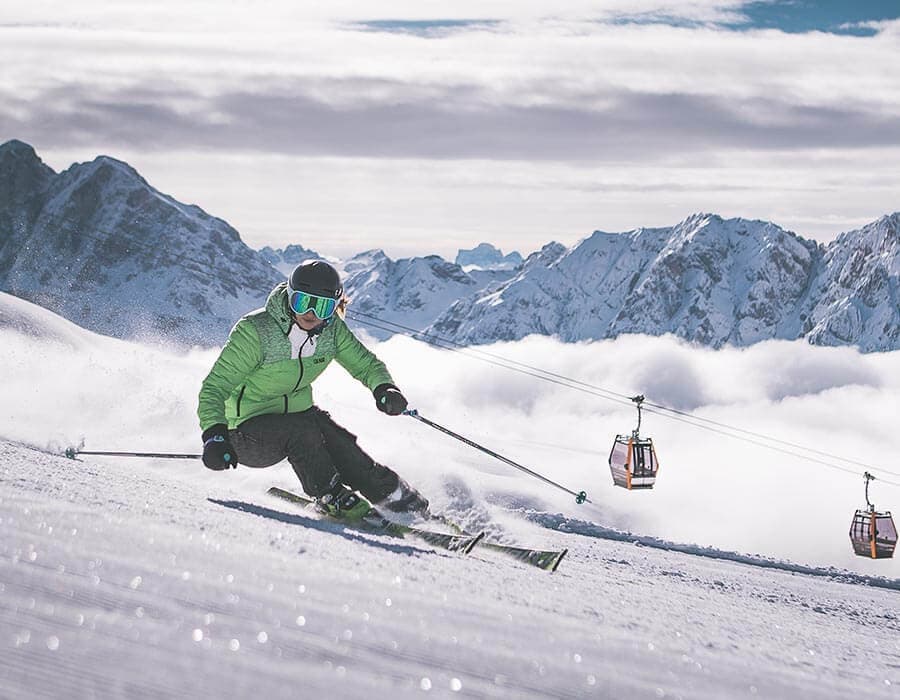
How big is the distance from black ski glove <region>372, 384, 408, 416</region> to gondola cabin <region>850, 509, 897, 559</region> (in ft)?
74.7

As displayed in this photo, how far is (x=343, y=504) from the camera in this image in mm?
6238

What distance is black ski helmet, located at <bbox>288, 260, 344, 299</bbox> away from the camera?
250 inches

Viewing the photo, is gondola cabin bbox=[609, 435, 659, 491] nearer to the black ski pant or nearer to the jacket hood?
the black ski pant

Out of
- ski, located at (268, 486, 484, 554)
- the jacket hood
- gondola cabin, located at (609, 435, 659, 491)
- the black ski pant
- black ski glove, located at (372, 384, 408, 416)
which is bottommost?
gondola cabin, located at (609, 435, 659, 491)

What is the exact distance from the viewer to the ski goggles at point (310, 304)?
6.30m

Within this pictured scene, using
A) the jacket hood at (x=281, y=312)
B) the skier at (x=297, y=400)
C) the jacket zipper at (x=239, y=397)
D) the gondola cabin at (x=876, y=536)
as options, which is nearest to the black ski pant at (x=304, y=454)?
the skier at (x=297, y=400)

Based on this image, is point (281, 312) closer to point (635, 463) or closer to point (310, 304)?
point (310, 304)

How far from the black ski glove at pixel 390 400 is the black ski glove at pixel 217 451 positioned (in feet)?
4.82

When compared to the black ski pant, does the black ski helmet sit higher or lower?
higher

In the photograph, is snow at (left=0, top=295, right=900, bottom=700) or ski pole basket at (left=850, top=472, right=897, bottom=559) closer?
snow at (left=0, top=295, right=900, bottom=700)

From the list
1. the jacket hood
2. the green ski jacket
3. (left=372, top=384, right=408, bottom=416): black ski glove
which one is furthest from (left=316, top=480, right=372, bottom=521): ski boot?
the jacket hood

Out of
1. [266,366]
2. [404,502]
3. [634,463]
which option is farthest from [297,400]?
[634,463]

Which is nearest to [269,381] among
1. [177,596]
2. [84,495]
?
[84,495]

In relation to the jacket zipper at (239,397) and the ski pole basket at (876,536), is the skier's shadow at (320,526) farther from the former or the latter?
the ski pole basket at (876,536)
